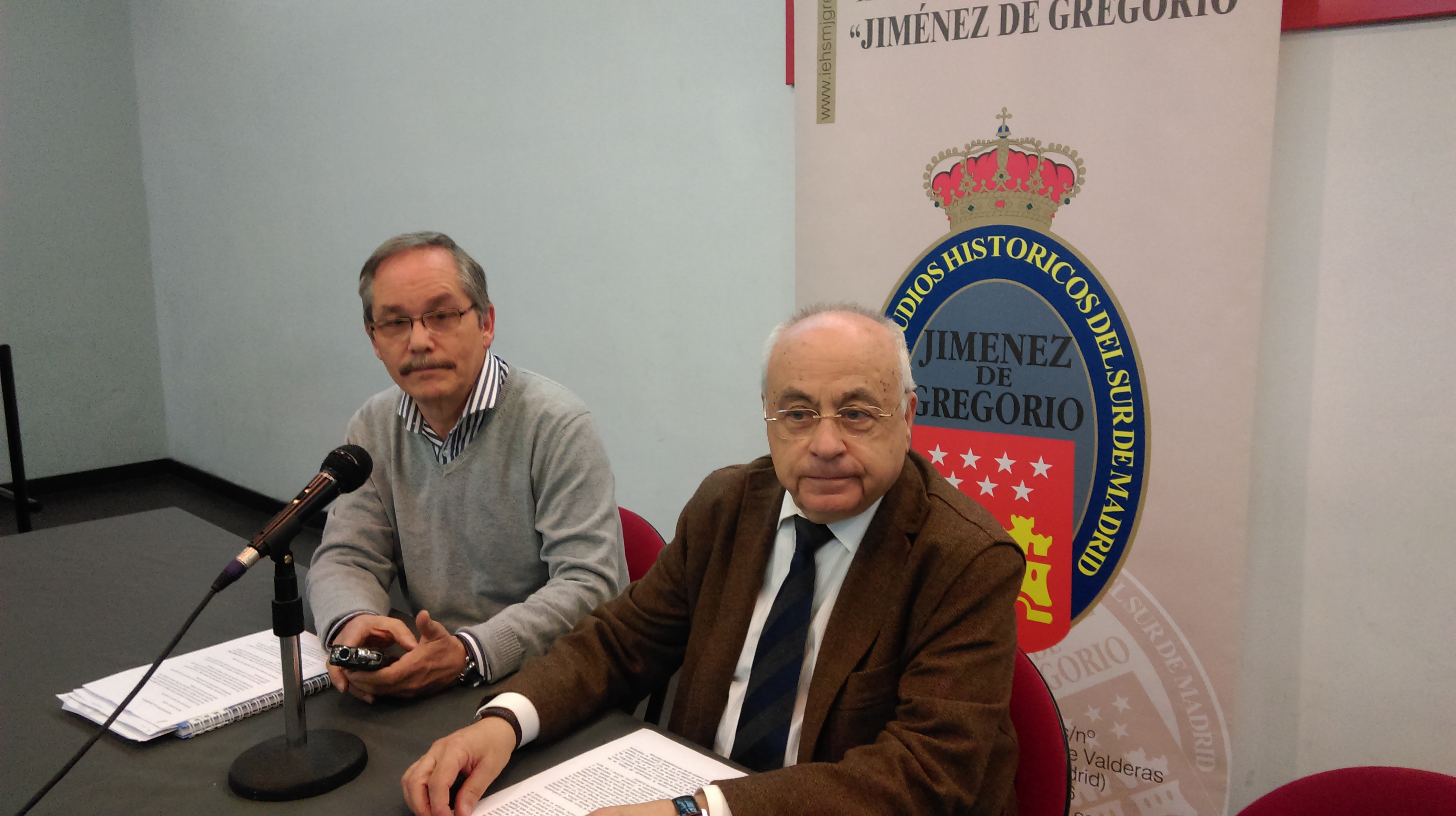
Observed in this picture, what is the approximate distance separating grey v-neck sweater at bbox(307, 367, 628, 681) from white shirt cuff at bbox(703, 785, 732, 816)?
0.69m

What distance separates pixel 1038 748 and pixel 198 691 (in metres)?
1.27

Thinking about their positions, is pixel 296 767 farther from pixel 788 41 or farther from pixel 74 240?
pixel 74 240

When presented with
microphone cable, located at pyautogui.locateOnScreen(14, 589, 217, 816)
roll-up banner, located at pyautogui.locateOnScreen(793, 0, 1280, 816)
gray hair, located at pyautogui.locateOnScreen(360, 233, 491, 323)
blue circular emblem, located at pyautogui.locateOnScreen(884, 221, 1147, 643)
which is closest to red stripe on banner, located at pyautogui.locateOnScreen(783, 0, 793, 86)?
roll-up banner, located at pyautogui.locateOnScreen(793, 0, 1280, 816)

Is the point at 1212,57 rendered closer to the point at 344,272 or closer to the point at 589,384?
the point at 589,384

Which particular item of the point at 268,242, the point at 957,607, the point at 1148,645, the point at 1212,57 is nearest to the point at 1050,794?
the point at 957,607

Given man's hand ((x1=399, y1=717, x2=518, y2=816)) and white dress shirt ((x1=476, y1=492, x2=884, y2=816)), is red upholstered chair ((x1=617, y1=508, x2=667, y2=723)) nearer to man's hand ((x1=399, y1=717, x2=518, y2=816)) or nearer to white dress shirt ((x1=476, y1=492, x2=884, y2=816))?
white dress shirt ((x1=476, y1=492, x2=884, y2=816))

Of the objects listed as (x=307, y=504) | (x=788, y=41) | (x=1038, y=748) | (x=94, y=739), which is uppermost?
(x=788, y=41)

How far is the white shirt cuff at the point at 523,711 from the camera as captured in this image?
4.20 ft

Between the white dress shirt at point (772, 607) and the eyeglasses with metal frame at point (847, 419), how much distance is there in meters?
0.12

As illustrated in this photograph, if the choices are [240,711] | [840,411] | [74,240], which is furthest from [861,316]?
[74,240]

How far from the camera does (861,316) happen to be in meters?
1.37

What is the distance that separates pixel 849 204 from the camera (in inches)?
91.1

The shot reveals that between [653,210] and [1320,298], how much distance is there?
1.93 m

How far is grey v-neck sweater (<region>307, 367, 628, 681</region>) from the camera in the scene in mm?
1797
